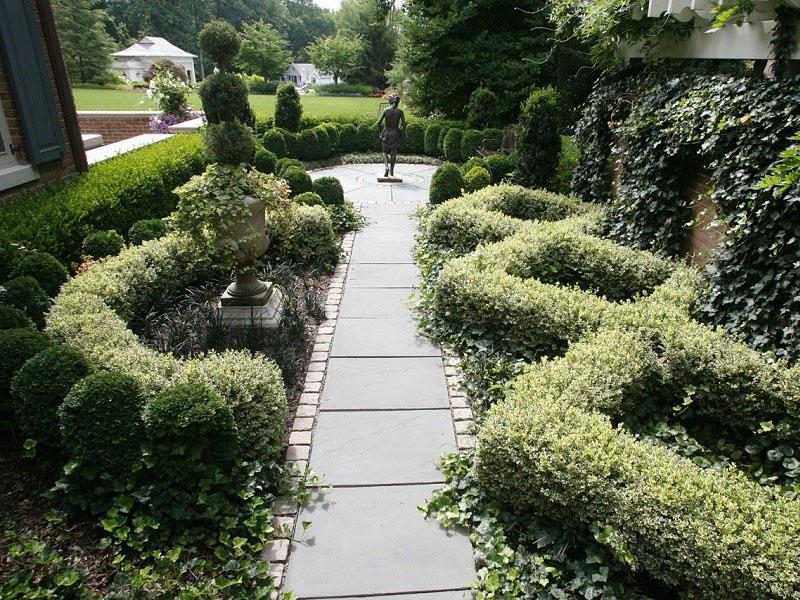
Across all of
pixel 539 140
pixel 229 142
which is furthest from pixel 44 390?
pixel 539 140

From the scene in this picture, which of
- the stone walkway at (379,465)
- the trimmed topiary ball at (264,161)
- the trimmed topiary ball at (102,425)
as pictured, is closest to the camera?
the stone walkway at (379,465)

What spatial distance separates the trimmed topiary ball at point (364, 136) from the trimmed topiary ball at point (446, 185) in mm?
7128

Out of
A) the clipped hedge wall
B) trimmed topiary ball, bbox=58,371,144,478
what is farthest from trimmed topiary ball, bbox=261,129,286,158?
trimmed topiary ball, bbox=58,371,144,478

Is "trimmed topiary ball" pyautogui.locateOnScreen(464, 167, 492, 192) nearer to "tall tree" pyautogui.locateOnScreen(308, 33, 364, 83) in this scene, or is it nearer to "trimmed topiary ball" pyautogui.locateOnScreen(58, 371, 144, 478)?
"trimmed topiary ball" pyautogui.locateOnScreen(58, 371, 144, 478)

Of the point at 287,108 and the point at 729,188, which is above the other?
the point at 287,108

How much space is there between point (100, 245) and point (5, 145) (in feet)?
5.56

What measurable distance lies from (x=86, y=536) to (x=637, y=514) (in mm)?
2866

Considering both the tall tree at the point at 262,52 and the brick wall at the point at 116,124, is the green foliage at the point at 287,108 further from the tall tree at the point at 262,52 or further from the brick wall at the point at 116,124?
the tall tree at the point at 262,52

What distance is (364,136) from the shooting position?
15930mm

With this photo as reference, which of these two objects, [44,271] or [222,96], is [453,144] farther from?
[44,271]

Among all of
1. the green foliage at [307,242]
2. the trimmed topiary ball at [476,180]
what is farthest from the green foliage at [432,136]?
the green foliage at [307,242]

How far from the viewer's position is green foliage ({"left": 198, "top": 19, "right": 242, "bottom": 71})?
4711 mm

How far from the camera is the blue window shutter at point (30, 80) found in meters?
5.38

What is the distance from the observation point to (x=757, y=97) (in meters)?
4.29
